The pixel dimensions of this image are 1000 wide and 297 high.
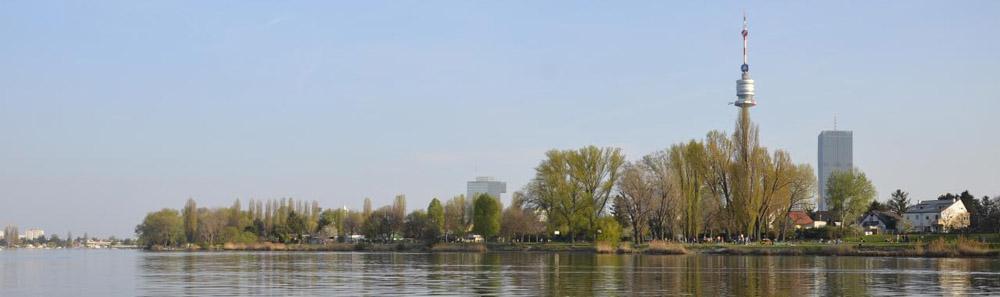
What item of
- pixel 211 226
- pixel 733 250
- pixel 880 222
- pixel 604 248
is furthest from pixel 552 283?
pixel 211 226

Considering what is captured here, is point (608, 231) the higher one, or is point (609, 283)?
point (608, 231)

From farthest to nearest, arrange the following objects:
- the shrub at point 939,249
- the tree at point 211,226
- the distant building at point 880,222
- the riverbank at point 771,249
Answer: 1. the tree at point 211,226
2. the distant building at point 880,222
3. the riverbank at point 771,249
4. the shrub at point 939,249

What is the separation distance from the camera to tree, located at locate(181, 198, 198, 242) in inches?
5374

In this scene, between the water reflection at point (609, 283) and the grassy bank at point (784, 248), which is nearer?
the water reflection at point (609, 283)

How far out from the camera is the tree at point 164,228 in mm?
139000

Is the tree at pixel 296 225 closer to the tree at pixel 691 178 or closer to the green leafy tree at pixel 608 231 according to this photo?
the green leafy tree at pixel 608 231

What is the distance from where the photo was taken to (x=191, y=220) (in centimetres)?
13700

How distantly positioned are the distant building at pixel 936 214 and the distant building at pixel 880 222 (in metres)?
3.33

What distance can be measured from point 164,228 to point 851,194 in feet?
291

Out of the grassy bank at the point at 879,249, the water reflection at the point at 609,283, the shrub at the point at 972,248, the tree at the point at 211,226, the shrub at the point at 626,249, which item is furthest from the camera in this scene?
the tree at the point at 211,226

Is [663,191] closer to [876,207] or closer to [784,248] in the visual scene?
[784,248]

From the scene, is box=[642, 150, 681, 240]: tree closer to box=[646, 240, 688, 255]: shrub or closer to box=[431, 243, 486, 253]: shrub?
box=[646, 240, 688, 255]: shrub

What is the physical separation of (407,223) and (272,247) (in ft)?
53.5

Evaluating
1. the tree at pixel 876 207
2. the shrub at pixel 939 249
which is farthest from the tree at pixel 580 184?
the tree at pixel 876 207
